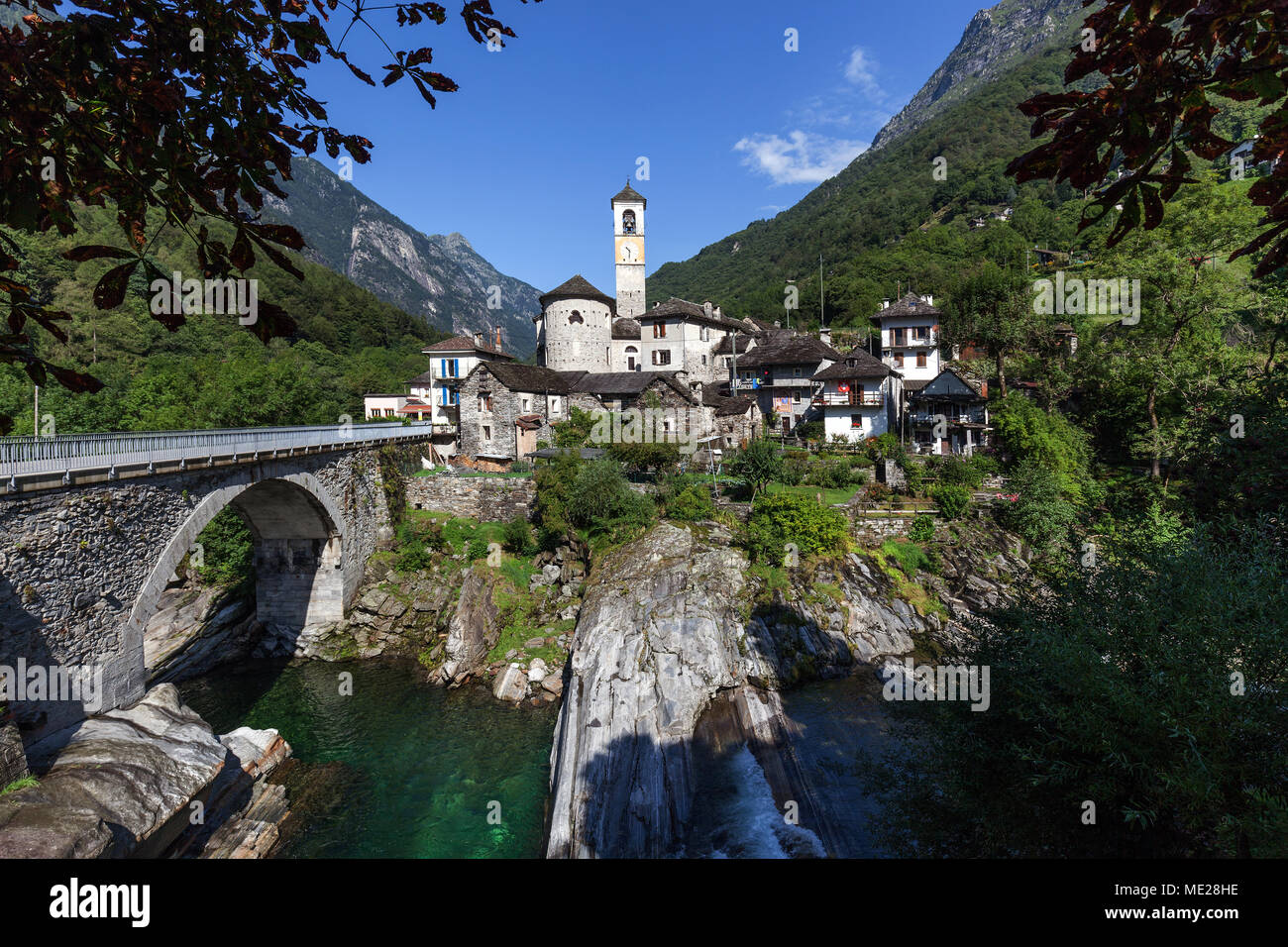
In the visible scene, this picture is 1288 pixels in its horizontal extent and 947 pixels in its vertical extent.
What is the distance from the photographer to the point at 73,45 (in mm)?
2811

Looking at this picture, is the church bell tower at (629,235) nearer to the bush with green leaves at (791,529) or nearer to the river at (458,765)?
the bush with green leaves at (791,529)

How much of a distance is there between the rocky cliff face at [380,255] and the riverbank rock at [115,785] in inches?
5347

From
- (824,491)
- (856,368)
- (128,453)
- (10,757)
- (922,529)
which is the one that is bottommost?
(10,757)

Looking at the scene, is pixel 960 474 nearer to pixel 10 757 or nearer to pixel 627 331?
pixel 627 331

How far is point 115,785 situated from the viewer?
11070mm

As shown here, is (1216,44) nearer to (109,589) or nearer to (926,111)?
(109,589)

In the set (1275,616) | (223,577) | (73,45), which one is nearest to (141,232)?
(73,45)

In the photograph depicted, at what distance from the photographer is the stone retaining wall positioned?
103 ft

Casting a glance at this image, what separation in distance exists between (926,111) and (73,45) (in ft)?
746

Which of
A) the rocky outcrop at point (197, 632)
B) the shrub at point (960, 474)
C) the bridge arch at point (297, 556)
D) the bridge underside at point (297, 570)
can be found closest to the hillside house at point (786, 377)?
the shrub at point (960, 474)

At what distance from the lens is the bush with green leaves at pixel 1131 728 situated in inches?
251

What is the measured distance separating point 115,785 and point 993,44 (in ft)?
815

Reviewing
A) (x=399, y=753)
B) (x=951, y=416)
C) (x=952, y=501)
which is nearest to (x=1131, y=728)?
(x=399, y=753)

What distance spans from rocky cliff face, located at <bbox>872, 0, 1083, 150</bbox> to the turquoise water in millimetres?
193300
